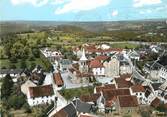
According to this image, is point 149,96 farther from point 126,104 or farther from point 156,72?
point 156,72

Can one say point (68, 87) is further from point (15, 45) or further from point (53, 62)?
point (15, 45)

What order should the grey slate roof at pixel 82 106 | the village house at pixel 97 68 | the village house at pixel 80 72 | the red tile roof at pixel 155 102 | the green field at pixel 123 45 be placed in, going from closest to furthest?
the grey slate roof at pixel 82 106 < the red tile roof at pixel 155 102 < the village house at pixel 80 72 < the village house at pixel 97 68 < the green field at pixel 123 45

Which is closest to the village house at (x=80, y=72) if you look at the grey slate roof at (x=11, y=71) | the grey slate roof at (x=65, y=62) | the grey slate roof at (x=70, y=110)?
the grey slate roof at (x=65, y=62)

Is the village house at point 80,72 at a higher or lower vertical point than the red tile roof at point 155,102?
higher

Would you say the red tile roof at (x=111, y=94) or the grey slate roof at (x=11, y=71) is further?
the grey slate roof at (x=11, y=71)

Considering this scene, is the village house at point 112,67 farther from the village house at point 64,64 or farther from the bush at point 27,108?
the bush at point 27,108

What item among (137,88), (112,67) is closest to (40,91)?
(137,88)

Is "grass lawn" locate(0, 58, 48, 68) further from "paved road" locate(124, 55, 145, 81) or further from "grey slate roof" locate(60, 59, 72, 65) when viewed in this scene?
"paved road" locate(124, 55, 145, 81)

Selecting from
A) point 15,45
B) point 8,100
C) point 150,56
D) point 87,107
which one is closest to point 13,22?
point 8,100
